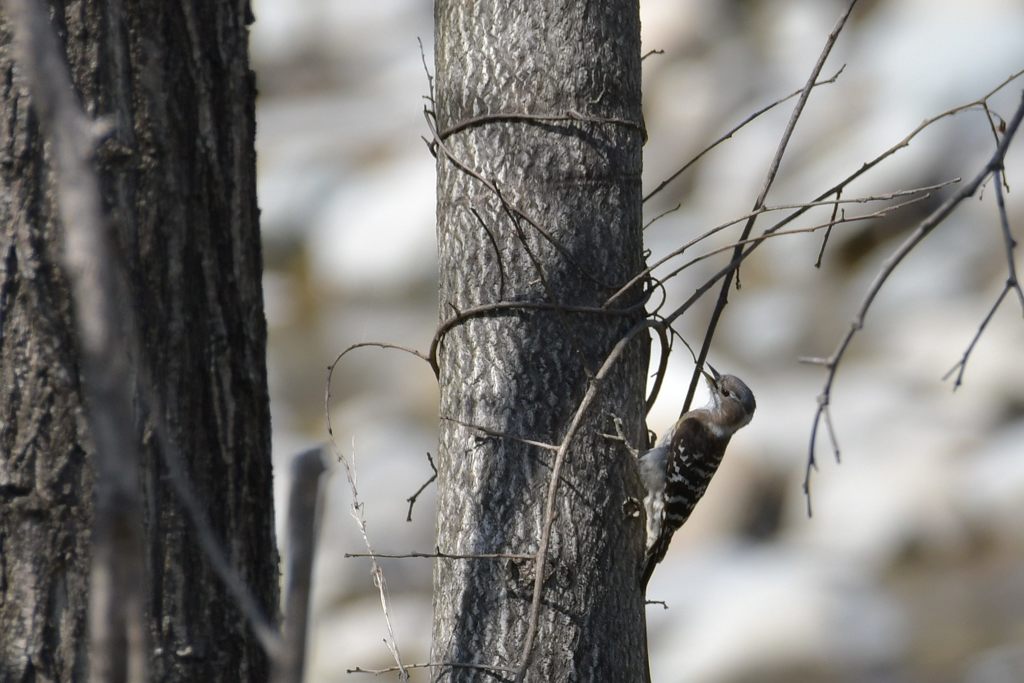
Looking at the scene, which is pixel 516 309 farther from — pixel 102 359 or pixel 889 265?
pixel 102 359

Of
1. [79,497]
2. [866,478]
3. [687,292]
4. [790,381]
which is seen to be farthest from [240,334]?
[687,292]

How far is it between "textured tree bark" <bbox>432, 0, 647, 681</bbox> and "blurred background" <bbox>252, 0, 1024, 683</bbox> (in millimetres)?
3203

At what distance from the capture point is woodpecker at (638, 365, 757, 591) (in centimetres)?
410

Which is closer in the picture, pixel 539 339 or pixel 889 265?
pixel 889 265

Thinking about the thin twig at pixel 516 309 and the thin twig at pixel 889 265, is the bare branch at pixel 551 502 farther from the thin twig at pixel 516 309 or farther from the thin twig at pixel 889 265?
the thin twig at pixel 889 265

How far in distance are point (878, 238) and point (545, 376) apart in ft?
36.3

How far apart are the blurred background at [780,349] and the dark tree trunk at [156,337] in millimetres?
3877

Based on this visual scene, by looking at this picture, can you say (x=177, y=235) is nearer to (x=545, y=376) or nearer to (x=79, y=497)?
(x=79, y=497)

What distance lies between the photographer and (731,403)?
5.06 metres

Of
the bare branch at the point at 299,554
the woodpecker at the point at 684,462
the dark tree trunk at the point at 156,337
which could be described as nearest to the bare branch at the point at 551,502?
the woodpecker at the point at 684,462

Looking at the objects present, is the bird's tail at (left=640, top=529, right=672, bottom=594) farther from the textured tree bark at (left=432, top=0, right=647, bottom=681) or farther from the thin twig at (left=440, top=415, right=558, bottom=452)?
the thin twig at (left=440, top=415, right=558, bottom=452)

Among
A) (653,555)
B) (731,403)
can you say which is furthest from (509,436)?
(731,403)

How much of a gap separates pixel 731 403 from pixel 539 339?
2059mm

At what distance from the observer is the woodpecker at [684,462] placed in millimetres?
4096
